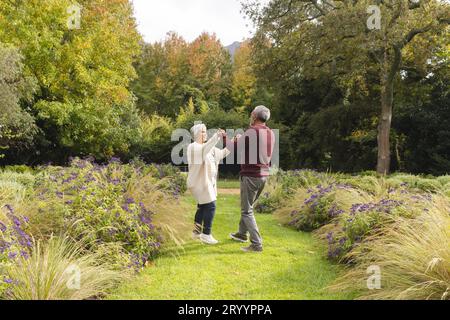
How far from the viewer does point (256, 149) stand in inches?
221

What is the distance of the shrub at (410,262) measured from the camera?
3475mm

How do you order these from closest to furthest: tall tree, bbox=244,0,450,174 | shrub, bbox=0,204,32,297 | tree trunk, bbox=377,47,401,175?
shrub, bbox=0,204,32,297 → tall tree, bbox=244,0,450,174 → tree trunk, bbox=377,47,401,175

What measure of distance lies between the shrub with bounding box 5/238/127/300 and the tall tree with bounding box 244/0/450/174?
1349 cm

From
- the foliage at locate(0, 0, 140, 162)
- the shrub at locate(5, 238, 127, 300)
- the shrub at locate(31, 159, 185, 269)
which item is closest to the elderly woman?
the shrub at locate(31, 159, 185, 269)

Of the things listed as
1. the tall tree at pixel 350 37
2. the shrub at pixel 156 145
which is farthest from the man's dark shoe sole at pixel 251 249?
the shrub at pixel 156 145

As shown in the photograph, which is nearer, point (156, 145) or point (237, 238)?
point (237, 238)

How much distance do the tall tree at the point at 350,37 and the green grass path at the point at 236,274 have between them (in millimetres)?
11012

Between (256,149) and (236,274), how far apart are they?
1.78 meters

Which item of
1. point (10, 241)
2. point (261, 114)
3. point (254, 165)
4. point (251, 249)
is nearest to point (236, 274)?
point (251, 249)

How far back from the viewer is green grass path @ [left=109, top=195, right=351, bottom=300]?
400 centimetres

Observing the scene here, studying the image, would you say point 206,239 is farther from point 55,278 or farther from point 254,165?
point 55,278

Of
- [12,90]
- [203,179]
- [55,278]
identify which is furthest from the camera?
[12,90]

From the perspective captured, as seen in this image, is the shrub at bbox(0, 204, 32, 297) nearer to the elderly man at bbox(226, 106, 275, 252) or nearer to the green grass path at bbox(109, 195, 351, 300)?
the green grass path at bbox(109, 195, 351, 300)

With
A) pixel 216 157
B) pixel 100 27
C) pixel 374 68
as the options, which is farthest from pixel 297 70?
pixel 216 157
